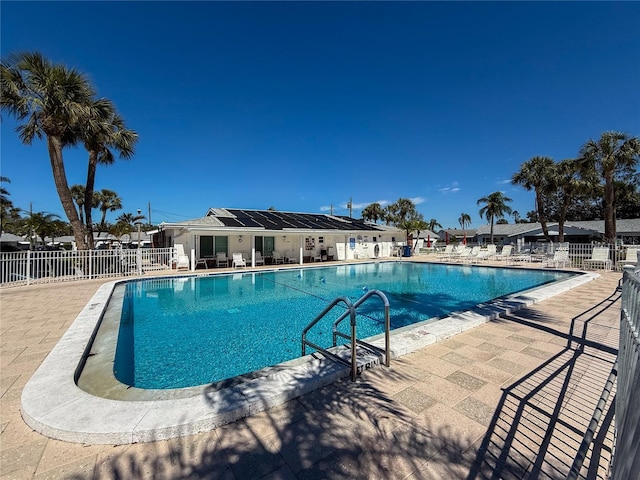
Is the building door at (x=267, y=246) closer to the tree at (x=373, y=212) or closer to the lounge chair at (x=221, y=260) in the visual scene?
the lounge chair at (x=221, y=260)

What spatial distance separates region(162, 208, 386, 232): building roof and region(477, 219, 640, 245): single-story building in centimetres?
2095

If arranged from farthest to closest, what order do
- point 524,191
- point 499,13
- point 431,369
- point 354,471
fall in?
point 524,191 < point 499,13 < point 431,369 < point 354,471

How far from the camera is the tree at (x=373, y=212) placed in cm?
4909

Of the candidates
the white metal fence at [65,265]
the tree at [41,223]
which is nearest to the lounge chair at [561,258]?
the white metal fence at [65,265]

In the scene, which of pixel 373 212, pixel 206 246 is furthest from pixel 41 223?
pixel 373 212

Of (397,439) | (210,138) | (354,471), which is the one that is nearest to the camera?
(354,471)

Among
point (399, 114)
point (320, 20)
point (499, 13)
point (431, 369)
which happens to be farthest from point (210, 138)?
point (431, 369)

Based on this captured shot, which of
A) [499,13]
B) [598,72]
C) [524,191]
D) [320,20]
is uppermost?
[320,20]

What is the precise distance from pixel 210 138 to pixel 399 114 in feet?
47.0

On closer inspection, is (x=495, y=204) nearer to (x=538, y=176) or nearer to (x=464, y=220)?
(x=538, y=176)

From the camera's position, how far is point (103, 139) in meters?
15.2

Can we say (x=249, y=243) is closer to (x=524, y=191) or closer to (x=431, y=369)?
(x=431, y=369)

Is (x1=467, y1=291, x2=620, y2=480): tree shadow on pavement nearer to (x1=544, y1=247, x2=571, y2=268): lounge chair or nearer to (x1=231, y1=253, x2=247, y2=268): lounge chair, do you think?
(x1=544, y1=247, x2=571, y2=268): lounge chair

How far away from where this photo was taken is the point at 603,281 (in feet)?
36.0
